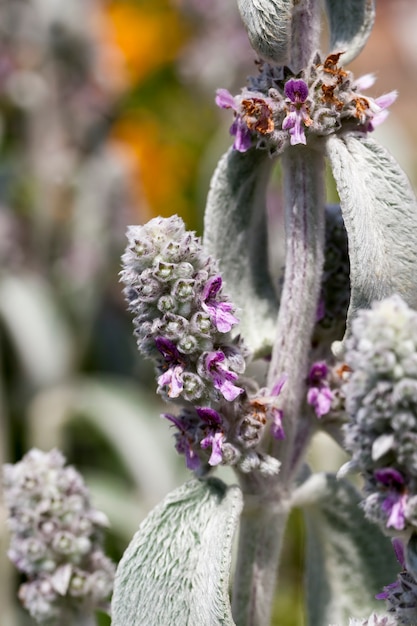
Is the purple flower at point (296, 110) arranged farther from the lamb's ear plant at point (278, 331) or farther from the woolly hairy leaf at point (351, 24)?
the woolly hairy leaf at point (351, 24)

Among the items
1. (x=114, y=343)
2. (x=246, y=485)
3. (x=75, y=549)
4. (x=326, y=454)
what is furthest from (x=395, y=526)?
(x=114, y=343)

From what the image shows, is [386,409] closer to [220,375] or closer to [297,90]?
[220,375]

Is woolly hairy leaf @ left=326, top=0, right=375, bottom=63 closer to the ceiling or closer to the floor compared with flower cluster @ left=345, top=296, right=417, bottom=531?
closer to the ceiling

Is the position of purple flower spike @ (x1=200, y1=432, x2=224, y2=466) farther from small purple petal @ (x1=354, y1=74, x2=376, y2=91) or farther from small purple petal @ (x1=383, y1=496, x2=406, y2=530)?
small purple petal @ (x1=354, y1=74, x2=376, y2=91)

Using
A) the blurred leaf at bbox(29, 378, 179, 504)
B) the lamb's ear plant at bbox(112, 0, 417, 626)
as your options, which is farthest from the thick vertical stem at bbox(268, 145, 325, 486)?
the blurred leaf at bbox(29, 378, 179, 504)

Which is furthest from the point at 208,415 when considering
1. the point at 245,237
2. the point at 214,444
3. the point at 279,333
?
the point at 245,237

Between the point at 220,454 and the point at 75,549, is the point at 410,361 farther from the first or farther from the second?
the point at 75,549
